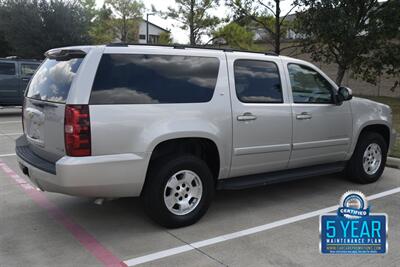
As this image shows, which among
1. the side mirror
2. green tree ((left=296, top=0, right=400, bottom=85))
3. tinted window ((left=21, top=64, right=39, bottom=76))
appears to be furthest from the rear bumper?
green tree ((left=296, top=0, right=400, bottom=85))

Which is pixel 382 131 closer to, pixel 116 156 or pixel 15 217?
pixel 116 156

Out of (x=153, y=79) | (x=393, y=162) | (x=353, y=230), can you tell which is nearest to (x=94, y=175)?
(x=153, y=79)

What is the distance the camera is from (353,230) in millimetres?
4074

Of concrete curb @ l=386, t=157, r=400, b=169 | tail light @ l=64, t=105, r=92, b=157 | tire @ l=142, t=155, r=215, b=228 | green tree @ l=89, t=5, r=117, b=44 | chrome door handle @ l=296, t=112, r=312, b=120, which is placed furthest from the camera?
green tree @ l=89, t=5, r=117, b=44

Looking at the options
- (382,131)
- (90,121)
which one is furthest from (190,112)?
(382,131)

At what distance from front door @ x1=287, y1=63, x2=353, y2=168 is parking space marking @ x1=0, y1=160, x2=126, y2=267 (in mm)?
2576

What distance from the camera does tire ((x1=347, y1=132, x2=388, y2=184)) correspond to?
6.11m

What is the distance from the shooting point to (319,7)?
15.0m

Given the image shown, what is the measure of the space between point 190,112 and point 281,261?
1.69 m

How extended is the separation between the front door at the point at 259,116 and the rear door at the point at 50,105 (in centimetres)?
175

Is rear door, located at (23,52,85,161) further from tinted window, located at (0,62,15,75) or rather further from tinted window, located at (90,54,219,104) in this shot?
tinted window, located at (0,62,15,75)

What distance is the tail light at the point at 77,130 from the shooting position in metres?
3.75

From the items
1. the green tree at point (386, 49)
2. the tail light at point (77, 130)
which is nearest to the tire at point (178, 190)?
the tail light at point (77, 130)

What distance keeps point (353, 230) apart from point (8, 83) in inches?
509
